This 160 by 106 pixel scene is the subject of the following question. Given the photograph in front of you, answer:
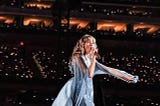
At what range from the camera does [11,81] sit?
19.7 m

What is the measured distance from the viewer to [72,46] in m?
25.8

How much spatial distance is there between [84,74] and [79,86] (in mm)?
132

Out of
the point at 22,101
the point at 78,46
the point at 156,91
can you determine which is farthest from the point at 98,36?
the point at 78,46

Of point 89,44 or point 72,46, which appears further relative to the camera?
point 72,46

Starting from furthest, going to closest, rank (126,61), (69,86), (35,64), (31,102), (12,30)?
(12,30) < (126,61) < (35,64) < (31,102) < (69,86)

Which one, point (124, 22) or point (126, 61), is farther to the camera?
point (124, 22)

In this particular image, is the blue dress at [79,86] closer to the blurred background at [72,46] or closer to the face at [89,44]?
the face at [89,44]

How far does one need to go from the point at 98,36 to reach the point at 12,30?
5251 millimetres

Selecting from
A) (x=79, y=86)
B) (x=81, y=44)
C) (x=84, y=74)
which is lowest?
(x=79, y=86)

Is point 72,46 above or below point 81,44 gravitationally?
below

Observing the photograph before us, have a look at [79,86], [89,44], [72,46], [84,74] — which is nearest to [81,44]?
[89,44]

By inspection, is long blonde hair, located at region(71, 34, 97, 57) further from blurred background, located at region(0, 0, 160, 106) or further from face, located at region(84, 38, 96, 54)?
blurred background, located at region(0, 0, 160, 106)

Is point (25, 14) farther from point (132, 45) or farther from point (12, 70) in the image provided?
point (12, 70)

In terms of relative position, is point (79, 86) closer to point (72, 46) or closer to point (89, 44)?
point (89, 44)
